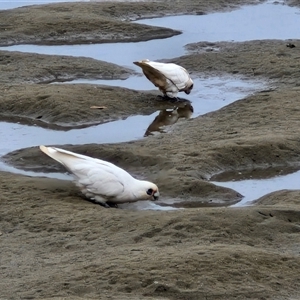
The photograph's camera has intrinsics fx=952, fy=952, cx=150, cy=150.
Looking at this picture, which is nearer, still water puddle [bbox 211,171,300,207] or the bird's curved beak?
the bird's curved beak

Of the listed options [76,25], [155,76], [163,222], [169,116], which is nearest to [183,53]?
[76,25]

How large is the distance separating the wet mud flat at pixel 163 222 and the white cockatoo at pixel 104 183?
169mm

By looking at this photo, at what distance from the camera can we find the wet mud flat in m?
6.77

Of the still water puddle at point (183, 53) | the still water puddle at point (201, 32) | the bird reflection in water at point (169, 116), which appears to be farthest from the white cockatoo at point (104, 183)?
the still water puddle at point (201, 32)

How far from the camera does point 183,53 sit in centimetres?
1739

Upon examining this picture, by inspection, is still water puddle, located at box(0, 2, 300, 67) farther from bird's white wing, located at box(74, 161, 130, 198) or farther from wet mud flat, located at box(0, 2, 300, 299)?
bird's white wing, located at box(74, 161, 130, 198)

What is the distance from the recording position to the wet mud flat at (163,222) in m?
6.77

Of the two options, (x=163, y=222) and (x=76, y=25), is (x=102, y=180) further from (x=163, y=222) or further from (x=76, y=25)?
(x=76, y=25)

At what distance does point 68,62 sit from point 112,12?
5.02 meters

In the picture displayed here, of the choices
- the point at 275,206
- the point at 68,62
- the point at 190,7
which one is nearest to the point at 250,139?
the point at 275,206

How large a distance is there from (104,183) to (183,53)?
8.76m

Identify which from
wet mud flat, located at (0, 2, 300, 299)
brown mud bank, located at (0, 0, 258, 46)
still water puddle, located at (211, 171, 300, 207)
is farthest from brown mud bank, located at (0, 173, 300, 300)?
brown mud bank, located at (0, 0, 258, 46)

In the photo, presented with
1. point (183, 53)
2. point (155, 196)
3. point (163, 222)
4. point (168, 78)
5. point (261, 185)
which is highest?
point (163, 222)

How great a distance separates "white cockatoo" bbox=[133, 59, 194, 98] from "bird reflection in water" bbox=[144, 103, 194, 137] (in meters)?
0.27
